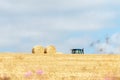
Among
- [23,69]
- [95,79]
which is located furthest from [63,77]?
[23,69]

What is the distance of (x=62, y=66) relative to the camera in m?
6.93

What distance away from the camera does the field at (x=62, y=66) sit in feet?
18.8

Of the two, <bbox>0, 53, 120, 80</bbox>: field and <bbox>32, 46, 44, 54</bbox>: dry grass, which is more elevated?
<bbox>32, 46, 44, 54</bbox>: dry grass

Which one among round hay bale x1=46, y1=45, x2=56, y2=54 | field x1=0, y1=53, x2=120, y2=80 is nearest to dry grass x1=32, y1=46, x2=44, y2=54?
round hay bale x1=46, y1=45, x2=56, y2=54

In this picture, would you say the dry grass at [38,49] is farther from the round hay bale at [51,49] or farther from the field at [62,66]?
the field at [62,66]

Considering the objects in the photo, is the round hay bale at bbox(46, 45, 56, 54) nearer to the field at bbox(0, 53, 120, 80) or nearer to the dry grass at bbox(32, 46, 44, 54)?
the dry grass at bbox(32, 46, 44, 54)

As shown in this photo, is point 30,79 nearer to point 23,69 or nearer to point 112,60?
point 23,69

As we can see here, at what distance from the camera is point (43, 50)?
462 inches

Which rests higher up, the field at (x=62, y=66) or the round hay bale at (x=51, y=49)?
the round hay bale at (x=51, y=49)

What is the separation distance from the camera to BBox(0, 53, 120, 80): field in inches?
226

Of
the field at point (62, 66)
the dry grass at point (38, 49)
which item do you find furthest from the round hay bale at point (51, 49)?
the field at point (62, 66)

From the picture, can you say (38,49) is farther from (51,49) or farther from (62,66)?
(62,66)

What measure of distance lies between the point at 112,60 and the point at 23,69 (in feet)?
7.79

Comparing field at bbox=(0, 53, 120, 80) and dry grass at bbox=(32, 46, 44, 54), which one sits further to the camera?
dry grass at bbox=(32, 46, 44, 54)
